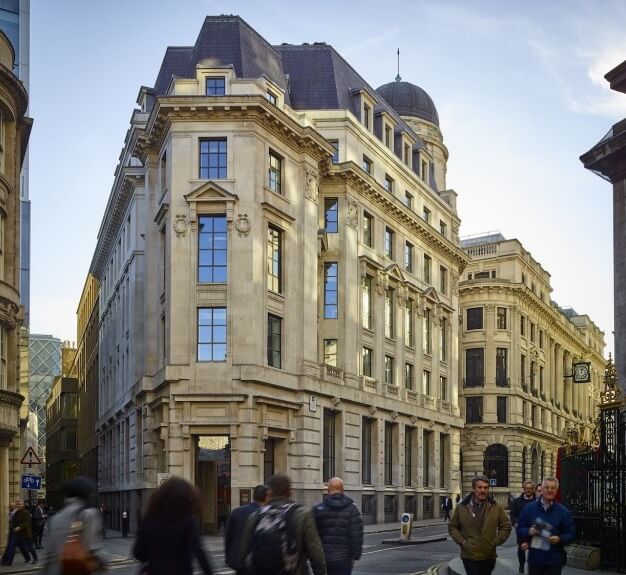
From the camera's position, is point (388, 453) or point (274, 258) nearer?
point (274, 258)

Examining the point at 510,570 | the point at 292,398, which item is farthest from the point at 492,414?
the point at 510,570

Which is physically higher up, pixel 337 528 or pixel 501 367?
pixel 501 367

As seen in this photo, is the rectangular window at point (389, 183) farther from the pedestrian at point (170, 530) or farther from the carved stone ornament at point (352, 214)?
the pedestrian at point (170, 530)

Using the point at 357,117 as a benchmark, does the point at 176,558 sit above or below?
below

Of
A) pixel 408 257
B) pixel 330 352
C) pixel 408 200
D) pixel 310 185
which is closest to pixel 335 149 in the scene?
pixel 310 185

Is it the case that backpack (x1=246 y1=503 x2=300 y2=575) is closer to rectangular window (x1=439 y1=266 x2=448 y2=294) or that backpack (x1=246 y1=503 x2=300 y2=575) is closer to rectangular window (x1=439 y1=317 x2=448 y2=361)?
rectangular window (x1=439 y1=317 x2=448 y2=361)

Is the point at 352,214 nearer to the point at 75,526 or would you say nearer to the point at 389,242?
the point at 389,242

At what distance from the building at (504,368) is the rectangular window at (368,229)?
34168 mm

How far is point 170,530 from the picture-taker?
927 cm

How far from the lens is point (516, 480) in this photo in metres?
90.1

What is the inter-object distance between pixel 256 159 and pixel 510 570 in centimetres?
2702

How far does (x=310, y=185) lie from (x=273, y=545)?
41.5 m

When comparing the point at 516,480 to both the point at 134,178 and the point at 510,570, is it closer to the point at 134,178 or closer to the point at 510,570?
the point at 134,178

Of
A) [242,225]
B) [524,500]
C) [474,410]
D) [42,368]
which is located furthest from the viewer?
[42,368]
